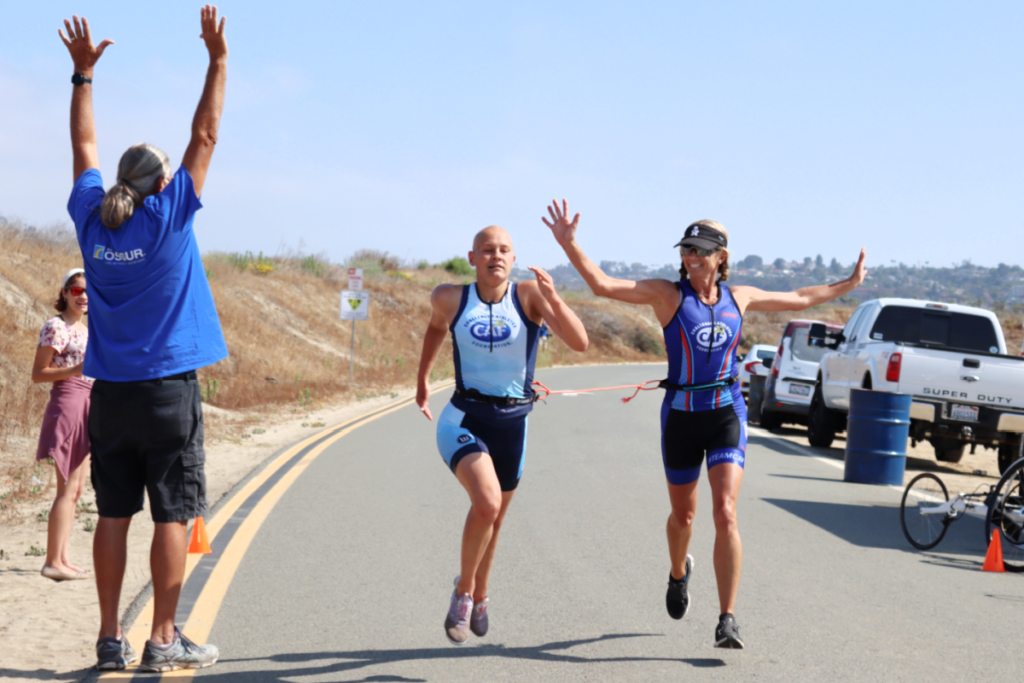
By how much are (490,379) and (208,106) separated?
6.10ft

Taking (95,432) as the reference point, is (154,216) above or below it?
above

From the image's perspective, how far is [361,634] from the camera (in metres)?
5.52

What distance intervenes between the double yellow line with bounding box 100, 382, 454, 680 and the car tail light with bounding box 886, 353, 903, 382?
24.9 ft

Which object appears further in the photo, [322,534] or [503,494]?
[322,534]

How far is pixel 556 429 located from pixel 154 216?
13057 mm

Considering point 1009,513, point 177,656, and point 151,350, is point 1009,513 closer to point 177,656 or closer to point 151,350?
point 177,656

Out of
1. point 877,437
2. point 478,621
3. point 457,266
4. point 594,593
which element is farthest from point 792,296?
point 457,266

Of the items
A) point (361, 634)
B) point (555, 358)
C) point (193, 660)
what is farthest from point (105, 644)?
point (555, 358)

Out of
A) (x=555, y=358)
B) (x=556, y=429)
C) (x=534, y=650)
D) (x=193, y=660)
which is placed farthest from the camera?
(x=555, y=358)

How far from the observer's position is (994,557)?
25.4 feet

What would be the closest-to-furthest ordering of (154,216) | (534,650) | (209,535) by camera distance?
(154,216)
(534,650)
(209,535)

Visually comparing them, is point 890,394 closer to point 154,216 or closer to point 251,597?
point 251,597

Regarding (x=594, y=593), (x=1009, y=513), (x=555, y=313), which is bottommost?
(x=594, y=593)

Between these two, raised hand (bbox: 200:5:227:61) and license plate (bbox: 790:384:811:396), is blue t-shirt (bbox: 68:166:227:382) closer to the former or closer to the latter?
raised hand (bbox: 200:5:227:61)
